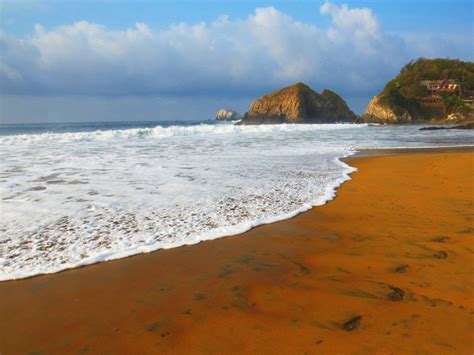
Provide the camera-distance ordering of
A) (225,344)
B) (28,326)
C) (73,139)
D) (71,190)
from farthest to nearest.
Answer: (73,139) → (71,190) → (28,326) → (225,344)

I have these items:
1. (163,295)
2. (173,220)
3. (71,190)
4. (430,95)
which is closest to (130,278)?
(163,295)

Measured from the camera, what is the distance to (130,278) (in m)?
3.47

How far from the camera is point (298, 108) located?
7562 centimetres

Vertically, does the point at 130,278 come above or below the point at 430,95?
below

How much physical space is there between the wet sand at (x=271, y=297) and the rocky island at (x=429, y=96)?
65475 mm

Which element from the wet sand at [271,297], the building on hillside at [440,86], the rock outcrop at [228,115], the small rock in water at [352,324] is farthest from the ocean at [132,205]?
the rock outcrop at [228,115]

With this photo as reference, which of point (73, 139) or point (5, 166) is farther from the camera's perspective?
point (73, 139)

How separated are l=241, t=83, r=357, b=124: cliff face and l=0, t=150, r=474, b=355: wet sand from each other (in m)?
71.9

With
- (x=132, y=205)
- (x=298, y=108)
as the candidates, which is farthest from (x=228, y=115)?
(x=132, y=205)

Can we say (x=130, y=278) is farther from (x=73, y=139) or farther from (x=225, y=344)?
(x=73, y=139)

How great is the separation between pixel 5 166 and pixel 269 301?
10325 mm

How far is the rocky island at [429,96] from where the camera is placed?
69.6 m

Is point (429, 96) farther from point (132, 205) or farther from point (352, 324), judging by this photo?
point (352, 324)

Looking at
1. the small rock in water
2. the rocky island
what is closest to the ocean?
the small rock in water
